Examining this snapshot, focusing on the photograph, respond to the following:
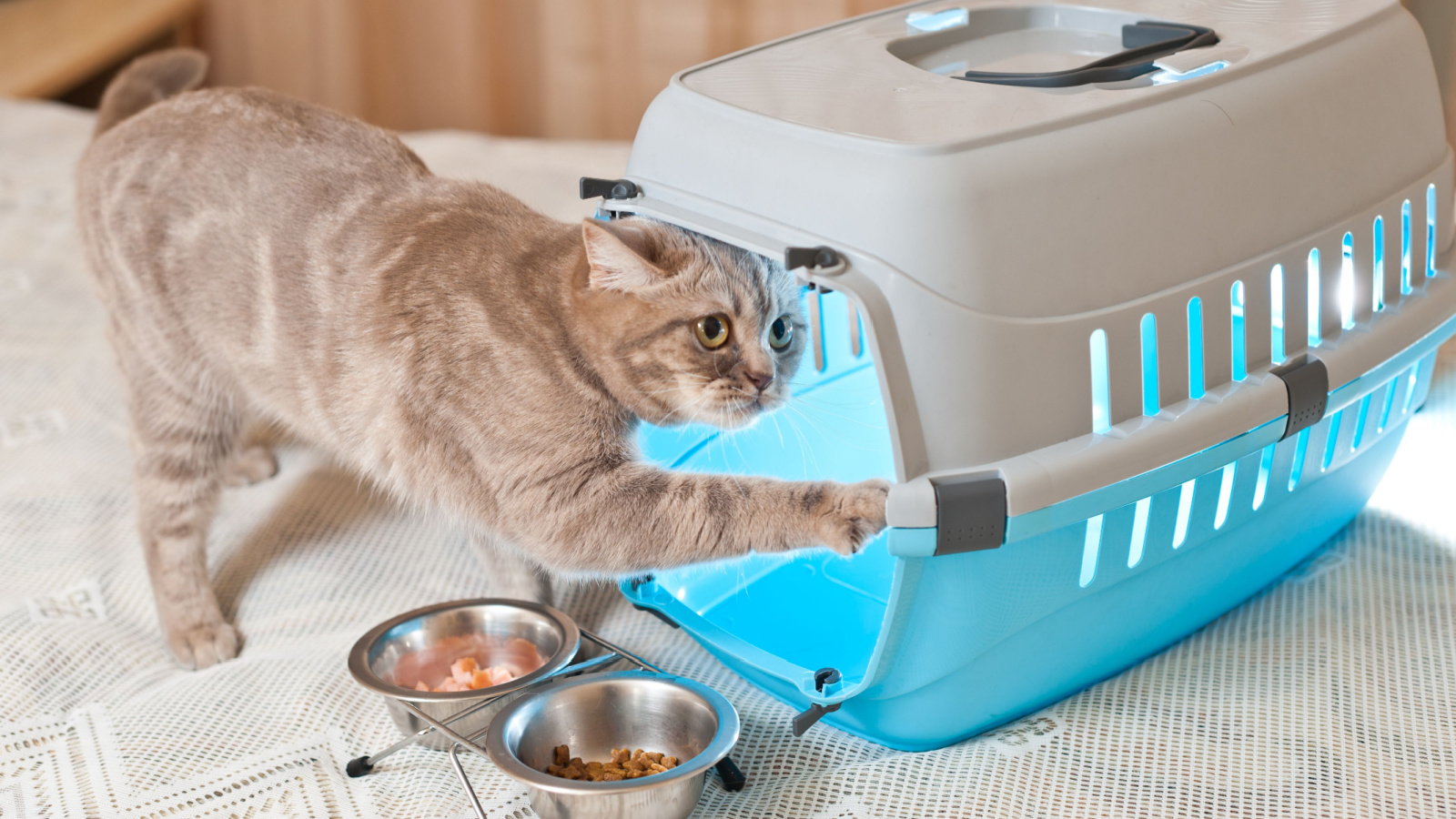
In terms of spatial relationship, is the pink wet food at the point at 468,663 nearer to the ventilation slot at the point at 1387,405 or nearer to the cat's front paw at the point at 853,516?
the cat's front paw at the point at 853,516

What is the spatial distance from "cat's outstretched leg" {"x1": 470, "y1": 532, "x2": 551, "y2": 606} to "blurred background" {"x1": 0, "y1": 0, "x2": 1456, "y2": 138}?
165 centimetres

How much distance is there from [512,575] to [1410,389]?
3.24 ft

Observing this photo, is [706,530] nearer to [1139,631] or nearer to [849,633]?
[849,633]

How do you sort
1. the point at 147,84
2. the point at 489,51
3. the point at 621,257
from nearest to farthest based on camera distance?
the point at 621,257 < the point at 147,84 < the point at 489,51

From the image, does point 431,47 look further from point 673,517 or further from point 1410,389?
point 1410,389

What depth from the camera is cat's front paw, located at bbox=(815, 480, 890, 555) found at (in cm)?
90

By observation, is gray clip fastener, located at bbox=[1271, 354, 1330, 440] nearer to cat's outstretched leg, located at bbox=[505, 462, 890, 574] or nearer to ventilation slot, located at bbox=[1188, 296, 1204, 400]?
ventilation slot, located at bbox=[1188, 296, 1204, 400]

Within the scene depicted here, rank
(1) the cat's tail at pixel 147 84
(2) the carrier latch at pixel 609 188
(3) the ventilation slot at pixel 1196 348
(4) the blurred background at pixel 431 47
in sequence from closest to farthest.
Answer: (3) the ventilation slot at pixel 1196 348
(2) the carrier latch at pixel 609 188
(1) the cat's tail at pixel 147 84
(4) the blurred background at pixel 431 47

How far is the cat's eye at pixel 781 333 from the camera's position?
41.4 inches

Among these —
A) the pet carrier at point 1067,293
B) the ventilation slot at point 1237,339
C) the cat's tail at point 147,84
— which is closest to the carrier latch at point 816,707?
the pet carrier at point 1067,293

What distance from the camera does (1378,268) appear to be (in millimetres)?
1122

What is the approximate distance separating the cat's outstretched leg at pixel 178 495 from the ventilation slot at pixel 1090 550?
0.89 m

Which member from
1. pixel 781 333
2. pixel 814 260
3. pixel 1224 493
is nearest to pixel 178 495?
pixel 781 333

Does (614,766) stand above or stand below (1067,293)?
below
